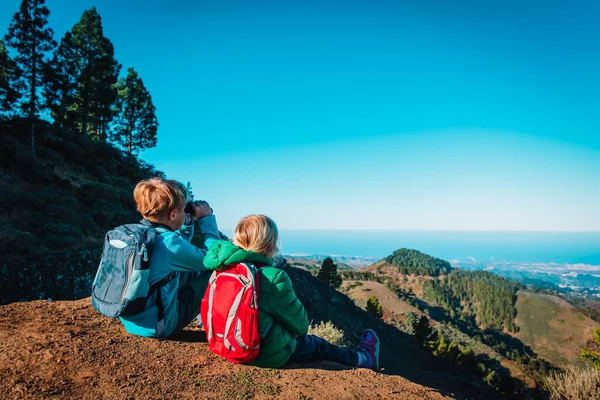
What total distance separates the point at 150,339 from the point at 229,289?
1.60 m

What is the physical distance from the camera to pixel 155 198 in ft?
9.72

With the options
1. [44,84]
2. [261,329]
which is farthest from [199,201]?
[44,84]

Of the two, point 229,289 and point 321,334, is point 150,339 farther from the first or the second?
point 321,334

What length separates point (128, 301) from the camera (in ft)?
8.62

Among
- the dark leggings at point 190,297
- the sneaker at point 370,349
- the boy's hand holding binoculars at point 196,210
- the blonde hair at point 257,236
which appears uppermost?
the boy's hand holding binoculars at point 196,210

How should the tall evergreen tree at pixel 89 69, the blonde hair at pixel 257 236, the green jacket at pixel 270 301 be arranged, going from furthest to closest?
the tall evergreen tree at pixel 89 69 < the blonde hair at pixel 257 236 < the green jacket at pixel 270 301

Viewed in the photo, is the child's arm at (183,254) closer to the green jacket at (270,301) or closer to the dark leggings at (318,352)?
the green jacket at (270,301)

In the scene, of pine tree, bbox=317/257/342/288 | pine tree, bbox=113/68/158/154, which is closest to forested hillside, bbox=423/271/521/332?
pine tree, bbox=317/257/342/288

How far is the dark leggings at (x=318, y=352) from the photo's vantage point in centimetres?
338

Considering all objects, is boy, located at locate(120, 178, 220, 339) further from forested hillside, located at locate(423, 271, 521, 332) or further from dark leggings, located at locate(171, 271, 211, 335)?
forested hillside, located at locate(423, 271, 521, 332)

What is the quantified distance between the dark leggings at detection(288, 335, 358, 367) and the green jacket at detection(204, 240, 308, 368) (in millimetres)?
373

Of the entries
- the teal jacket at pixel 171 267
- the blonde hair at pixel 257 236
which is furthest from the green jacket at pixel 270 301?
the teal jacket at pixel 171 267

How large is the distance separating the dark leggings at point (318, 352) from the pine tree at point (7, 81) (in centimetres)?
1990

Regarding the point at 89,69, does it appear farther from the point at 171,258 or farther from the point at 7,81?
the point at 171,258
